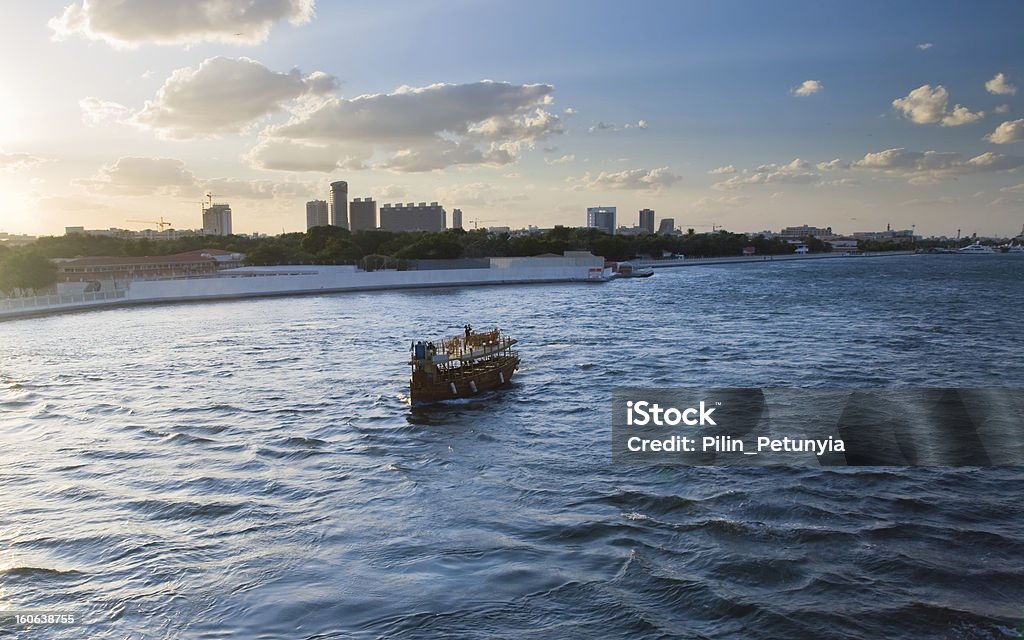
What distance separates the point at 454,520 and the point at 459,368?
1321 centimetres

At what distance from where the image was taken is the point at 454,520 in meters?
14.8

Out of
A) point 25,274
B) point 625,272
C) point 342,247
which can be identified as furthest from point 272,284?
point 625,272

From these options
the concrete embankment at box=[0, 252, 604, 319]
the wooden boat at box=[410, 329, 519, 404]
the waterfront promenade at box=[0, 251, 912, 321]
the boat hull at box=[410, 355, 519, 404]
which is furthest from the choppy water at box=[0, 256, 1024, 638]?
the concrete embankment at box=[0, 252, 604, 319]

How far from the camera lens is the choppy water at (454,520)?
36.6 ft

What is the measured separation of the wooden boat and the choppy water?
2.78ft

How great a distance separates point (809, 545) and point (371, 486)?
31.0ft

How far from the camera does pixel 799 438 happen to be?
68.5 ft

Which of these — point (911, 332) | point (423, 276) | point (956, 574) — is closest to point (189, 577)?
point (956, 574)

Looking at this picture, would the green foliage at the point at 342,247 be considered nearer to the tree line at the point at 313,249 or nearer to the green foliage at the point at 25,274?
the tree line at the point at 313,249

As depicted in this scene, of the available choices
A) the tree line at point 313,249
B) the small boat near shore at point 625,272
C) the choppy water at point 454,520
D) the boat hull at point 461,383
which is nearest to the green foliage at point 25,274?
the tree line at point 313,249

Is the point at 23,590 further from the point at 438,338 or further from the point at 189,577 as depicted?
the point at 438,338

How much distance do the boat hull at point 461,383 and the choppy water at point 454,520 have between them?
71cm

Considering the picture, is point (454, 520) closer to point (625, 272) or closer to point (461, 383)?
point (461, 383)

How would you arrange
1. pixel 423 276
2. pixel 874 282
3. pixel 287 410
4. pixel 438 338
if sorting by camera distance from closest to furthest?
pixel 287 410
pixel 438 338
pixel 423 276
pixel 874 282
